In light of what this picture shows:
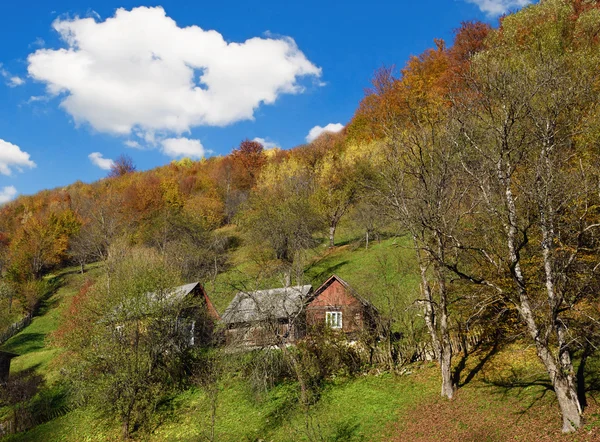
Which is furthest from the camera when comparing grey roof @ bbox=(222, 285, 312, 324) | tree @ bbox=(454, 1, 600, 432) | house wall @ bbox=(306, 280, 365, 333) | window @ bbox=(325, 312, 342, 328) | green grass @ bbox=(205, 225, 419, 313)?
green grass @ bbox=(205, 225, 419, 313)

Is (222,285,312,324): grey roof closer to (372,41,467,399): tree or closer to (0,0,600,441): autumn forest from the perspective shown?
(0,0,600,441): autumn forest

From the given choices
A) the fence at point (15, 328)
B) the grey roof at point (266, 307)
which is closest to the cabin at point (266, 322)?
the grey roof at point (266, 307)

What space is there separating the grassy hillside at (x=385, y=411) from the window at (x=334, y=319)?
8.93 feet

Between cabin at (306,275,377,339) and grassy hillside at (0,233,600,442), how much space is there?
2.30 metres

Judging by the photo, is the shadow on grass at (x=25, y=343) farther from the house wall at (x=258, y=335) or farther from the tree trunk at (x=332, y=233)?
the tree trunk at (x=332, y=233)

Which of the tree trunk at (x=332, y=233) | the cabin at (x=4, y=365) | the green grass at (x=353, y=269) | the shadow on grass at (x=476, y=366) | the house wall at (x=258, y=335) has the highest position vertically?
the tree trunk at (x=332, y=233)

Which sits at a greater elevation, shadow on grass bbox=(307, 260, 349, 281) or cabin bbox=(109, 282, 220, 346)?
shadow on grass bbox=(307, 260, 349, 281)

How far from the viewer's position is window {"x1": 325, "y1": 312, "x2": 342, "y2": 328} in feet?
86.1

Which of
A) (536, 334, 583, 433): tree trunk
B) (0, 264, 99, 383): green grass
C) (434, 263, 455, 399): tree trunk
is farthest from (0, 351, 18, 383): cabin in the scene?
(536, 334, 583, 433): tree trunk

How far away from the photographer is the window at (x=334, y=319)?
2623 cm

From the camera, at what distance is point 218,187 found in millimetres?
85875

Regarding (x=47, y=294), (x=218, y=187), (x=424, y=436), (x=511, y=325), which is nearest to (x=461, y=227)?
(x=511, y=325)

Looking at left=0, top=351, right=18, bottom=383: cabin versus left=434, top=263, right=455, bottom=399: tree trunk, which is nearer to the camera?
left=434, top=263, right=455, bottom=399: tree trunk

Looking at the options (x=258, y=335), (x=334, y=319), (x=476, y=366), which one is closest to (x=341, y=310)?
(x=334, y=319)
